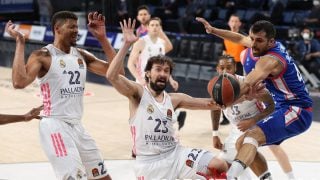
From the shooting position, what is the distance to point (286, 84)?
6.09 metres

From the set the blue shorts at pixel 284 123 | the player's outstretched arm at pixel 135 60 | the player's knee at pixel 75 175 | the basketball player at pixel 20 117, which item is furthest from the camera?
the player's outstretched arm at pixel 135 60

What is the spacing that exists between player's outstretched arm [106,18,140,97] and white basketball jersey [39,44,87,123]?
1.61ft

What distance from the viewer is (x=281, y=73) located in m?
6.02

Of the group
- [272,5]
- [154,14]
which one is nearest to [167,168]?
[272,5]

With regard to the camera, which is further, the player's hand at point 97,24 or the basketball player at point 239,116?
the basketball player at point 239,116

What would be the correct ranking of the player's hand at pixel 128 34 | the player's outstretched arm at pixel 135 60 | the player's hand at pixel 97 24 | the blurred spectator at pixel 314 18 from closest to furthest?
the player's hand at pixel 128 34 < the player's hand at pixel 97 24 < the player's outstretched arm at pixel 135 60 < the blurred spectator at pixel 314 18

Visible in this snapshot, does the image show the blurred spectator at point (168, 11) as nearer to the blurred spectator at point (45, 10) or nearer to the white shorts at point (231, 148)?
the blurred spectator at point (45, 10)

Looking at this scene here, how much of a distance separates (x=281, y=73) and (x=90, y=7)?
17.6 meters

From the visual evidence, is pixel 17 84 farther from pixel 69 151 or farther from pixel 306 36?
pixel 306 36

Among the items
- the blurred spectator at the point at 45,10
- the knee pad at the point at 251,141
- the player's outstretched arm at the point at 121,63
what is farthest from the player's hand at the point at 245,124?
the blurred spectator at the point at 45,10

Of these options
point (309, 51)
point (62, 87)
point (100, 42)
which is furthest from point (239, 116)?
point (309, 51)

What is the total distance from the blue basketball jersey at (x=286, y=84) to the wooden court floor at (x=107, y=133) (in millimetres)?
2176

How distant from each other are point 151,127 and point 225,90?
2.44 feet

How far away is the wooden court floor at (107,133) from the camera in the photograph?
851cm
